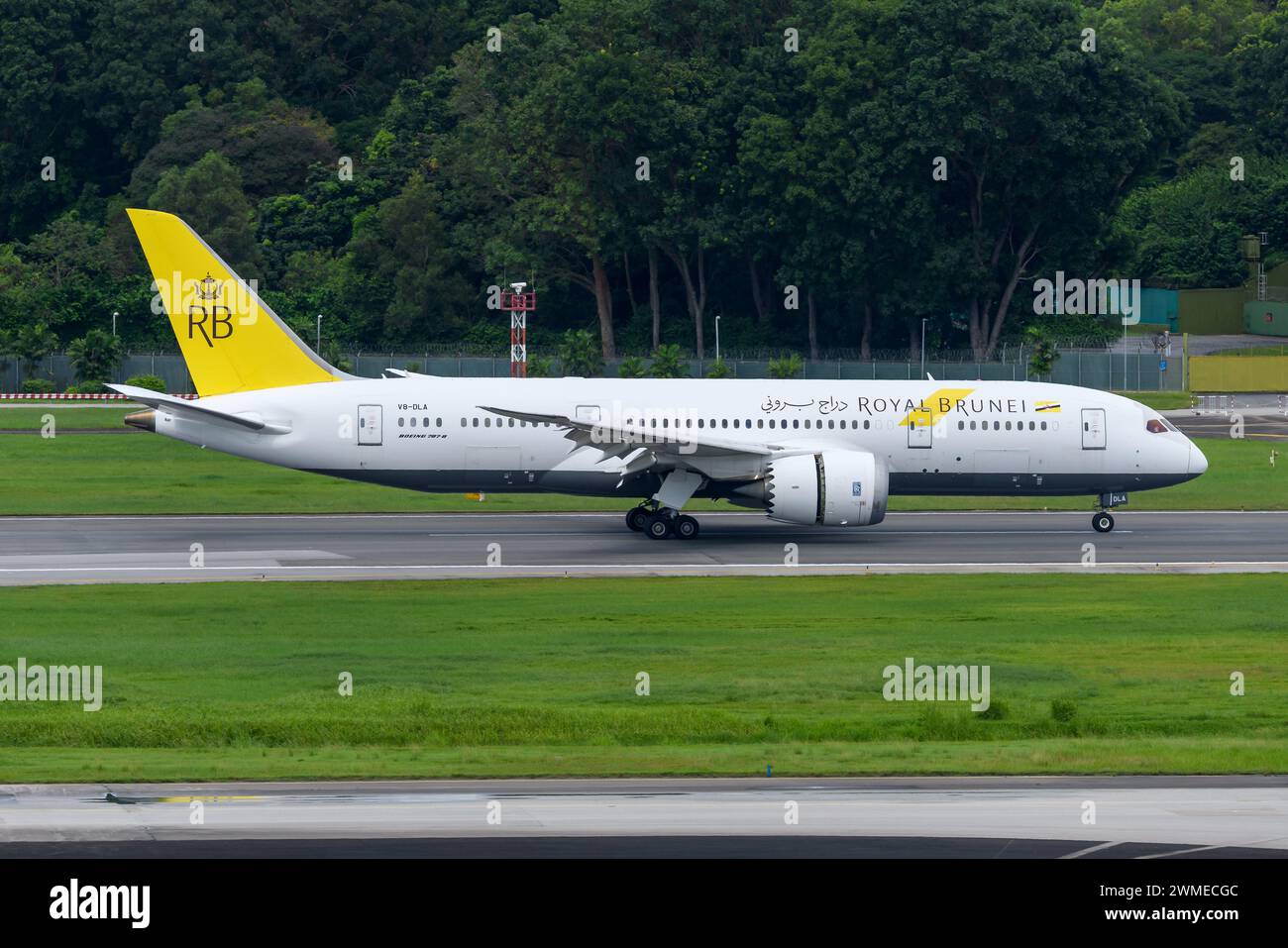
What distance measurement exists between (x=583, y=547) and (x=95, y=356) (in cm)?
7445

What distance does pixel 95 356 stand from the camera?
10956 centimetres

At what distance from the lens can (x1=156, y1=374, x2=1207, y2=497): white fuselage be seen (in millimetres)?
45000

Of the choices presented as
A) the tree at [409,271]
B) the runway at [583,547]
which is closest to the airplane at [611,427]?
the runway at [583,547]

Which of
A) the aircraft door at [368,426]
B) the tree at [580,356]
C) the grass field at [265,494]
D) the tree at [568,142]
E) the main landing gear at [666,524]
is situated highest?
the tree at [568,142]

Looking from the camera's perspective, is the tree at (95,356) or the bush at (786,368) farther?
the tree at (95,356)

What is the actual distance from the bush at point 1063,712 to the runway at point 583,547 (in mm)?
14897

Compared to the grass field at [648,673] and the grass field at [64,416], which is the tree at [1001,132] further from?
the grass field at [648,673]

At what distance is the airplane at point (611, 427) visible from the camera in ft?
146

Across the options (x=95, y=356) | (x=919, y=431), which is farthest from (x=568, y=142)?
(x=919, y=431)

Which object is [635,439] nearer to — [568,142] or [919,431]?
[919,431]

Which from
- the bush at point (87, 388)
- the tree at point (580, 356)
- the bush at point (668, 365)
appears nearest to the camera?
the bush at point (668, 365)

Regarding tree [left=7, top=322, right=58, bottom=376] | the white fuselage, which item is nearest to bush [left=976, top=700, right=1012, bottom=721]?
the white fuselage

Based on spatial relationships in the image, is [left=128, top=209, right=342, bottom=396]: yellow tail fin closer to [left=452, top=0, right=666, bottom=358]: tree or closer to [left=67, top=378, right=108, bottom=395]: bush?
[left=452, top=0, right=666, bottom=358]: tree

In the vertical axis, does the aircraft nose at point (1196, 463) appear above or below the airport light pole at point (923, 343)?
below
